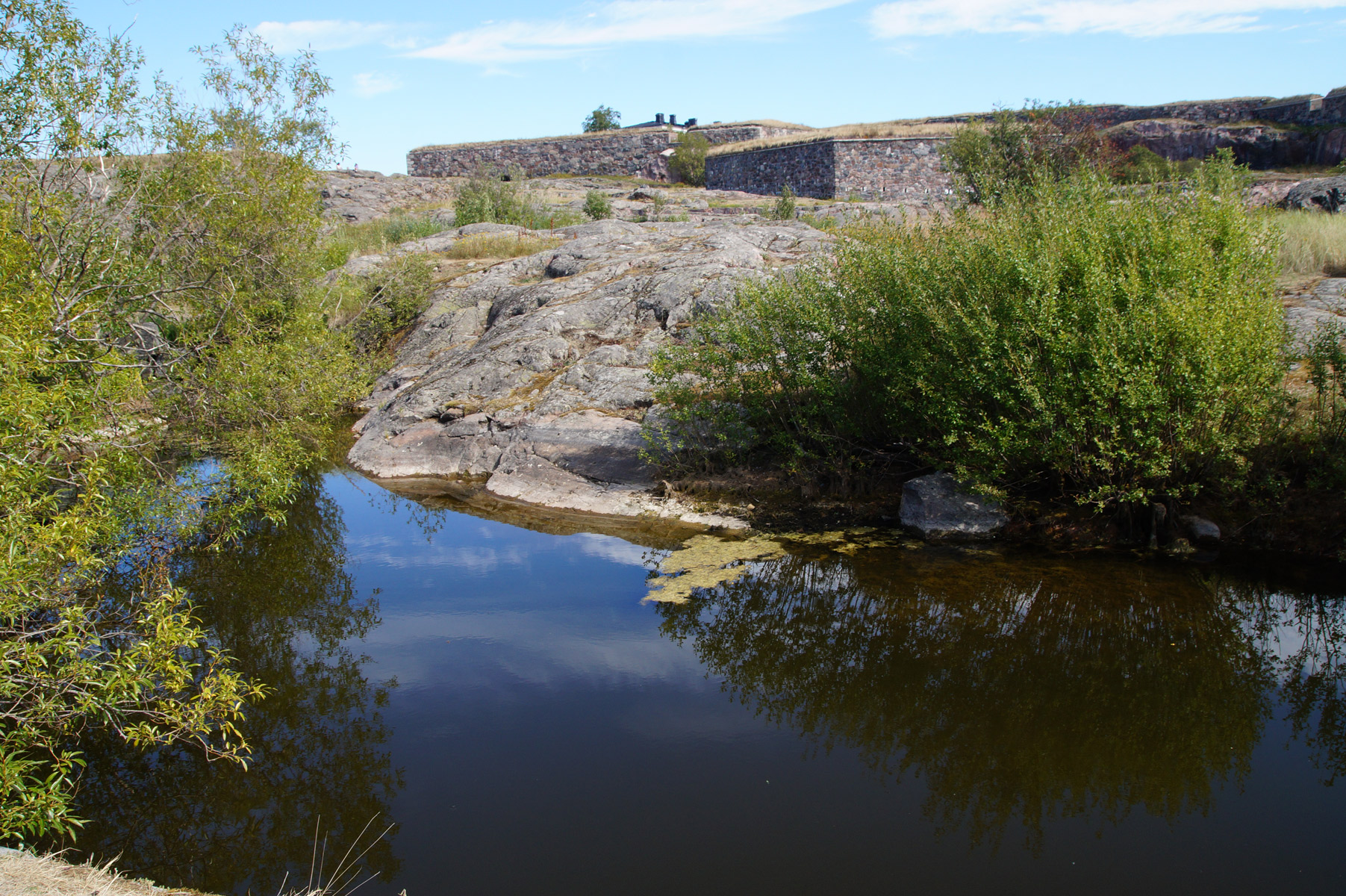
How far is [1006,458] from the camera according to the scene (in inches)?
332

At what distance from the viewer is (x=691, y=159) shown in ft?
147

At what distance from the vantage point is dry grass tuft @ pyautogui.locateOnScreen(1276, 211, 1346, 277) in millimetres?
12359

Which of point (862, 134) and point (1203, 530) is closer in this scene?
point (1203, 530)

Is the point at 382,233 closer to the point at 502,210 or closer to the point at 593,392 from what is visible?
the point at 502,210

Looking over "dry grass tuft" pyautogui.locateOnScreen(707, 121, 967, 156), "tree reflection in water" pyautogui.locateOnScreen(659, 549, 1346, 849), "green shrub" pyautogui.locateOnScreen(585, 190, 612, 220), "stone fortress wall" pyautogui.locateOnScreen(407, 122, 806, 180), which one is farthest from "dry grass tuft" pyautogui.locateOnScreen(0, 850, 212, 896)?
"stone fortress wall" pyautogui.locateOnScreen(407, 122, 806, 180)

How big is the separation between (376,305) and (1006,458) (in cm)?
1338

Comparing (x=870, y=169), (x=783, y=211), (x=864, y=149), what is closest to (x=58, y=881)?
(x=783, y=211)

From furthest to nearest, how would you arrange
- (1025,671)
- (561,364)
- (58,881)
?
(561,364) → (1025,671) → (58,881)

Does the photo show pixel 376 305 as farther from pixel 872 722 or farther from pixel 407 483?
pixel 872 722

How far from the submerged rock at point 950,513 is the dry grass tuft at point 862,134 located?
30.2 m

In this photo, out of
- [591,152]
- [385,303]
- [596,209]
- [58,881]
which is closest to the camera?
[58,881]

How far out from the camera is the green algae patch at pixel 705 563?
26.3 ft

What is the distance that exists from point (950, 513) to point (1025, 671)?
2.76 meters

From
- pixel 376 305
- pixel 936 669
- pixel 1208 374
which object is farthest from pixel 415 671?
pixel 376 305
